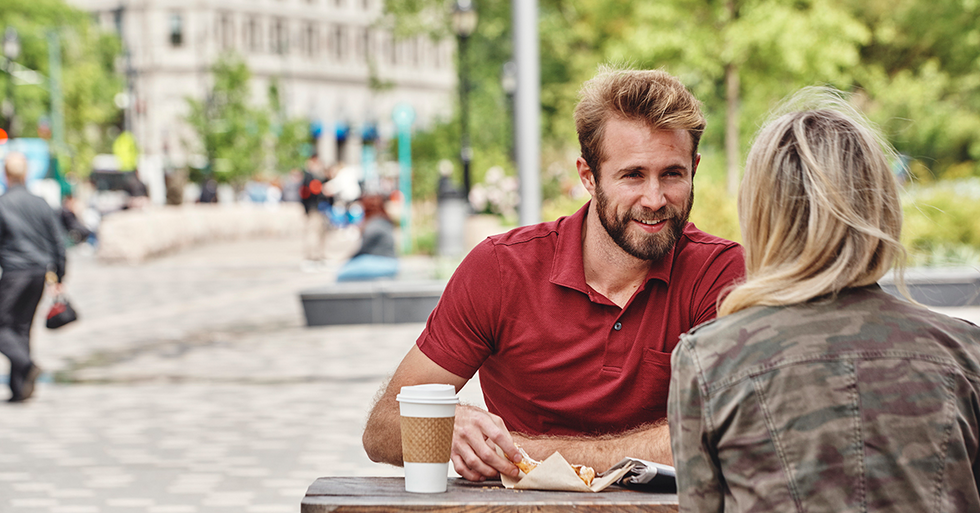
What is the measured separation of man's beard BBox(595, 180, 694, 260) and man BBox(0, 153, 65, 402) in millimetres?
7103

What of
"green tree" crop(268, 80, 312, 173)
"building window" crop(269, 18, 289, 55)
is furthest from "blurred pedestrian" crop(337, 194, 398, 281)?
"building window" crop(269, 18, 289, 55)

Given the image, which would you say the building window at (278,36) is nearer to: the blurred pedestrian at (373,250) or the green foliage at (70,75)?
the green foliage at (70,75)

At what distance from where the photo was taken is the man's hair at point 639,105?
278 cm

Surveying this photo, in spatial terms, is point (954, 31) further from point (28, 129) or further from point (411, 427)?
point (28, 129)

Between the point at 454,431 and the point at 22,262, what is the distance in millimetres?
7432

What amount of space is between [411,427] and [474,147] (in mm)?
27722

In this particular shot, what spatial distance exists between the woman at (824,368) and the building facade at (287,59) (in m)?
67.3

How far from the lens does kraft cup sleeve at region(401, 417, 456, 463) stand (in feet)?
7.22

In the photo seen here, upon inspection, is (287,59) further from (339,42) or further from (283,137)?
(283,137)

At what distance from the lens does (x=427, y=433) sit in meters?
2.21

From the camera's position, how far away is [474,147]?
29766 millimetres

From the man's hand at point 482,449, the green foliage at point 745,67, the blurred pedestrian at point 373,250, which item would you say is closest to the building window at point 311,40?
the green foliage at point 745,67

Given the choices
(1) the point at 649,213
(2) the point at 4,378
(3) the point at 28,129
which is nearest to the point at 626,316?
(1) the point at 649,213

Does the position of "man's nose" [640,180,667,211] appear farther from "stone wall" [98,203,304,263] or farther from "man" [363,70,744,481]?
"stone wall" [98,203,304,263]
